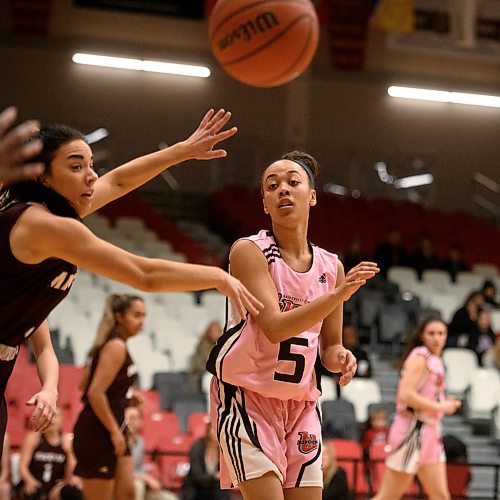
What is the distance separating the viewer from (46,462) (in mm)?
7176

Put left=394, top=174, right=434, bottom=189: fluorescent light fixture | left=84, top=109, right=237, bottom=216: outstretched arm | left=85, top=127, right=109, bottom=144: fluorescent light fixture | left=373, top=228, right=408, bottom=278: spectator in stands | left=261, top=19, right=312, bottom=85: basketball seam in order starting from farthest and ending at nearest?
1. left=394, top=174, right=434, bottom=189: fluorescent light fixture
2. left=85, top=127, right=109, bottom=144: fluorescent light fixture
3. left=373, top=228, right=408, bottom=278: spectator in stands
4. left=261, top=19, right=312, bottom=85: basketball seam
5. left=84, top=109, right=237, bottom=216: outstretched arm

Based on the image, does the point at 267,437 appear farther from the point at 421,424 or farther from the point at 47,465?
the point at 47,465

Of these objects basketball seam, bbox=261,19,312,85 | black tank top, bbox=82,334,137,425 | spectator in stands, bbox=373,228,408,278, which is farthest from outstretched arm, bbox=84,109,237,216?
spectator in stands, bbox=373,228,408,278

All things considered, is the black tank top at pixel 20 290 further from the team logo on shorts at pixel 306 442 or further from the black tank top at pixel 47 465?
the black tank top at pixel 47 465

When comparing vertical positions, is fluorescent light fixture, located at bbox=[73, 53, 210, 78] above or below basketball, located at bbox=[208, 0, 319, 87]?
above

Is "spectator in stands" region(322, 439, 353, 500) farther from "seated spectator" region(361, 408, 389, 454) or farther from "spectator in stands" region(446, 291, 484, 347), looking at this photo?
"spectator in stands" region(446, 291, 484, 347)

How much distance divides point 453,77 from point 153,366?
1175 cm

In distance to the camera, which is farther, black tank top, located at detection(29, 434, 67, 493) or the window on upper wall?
the window on upper wall

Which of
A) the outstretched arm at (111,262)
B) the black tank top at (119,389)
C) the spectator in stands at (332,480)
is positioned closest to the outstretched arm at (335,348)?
the outstretched arm at (111,262)

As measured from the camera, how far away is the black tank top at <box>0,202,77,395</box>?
3016mm

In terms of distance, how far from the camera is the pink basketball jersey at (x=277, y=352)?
366 centimetres

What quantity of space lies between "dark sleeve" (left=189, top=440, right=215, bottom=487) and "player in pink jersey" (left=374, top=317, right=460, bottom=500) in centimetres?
130

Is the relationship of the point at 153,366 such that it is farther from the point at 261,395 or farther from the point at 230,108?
the point at 230,108

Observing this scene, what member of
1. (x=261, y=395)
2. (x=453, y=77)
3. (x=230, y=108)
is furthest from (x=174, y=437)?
(x=453, y=77)
